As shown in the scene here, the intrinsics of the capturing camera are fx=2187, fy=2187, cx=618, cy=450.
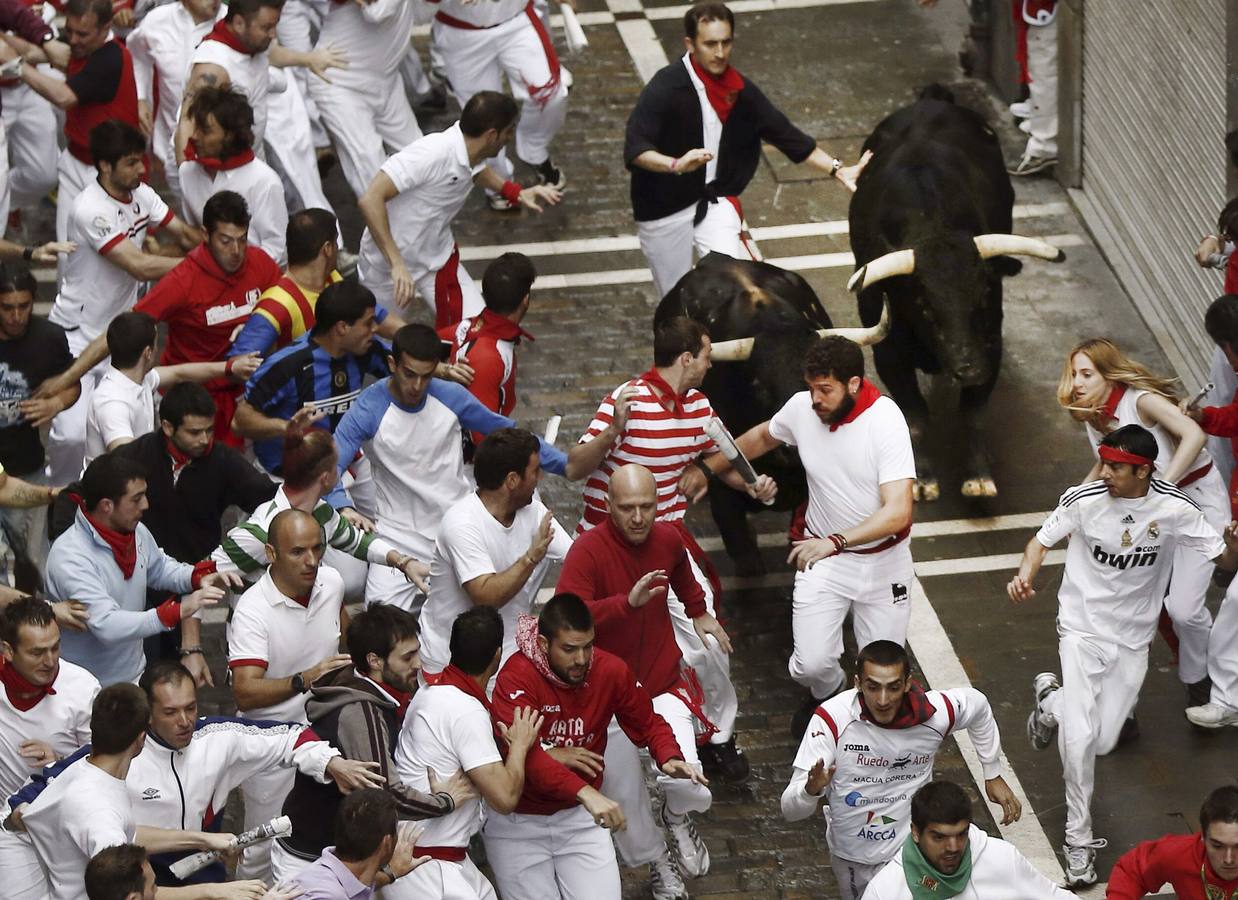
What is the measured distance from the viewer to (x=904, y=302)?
1309 centimetres

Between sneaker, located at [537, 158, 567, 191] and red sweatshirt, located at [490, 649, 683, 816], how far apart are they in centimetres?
813

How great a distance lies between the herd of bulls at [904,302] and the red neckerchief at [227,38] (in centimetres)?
319

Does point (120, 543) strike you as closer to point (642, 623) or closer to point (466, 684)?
point (466, 684)

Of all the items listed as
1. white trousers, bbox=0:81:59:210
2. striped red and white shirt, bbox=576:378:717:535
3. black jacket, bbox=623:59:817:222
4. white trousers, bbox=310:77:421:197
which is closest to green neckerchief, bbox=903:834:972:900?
striped red and white shirt, bbox=576:378:717:535

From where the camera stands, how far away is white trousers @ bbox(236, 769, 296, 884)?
29.9 ft

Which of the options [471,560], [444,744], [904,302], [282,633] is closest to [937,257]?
[904,302]

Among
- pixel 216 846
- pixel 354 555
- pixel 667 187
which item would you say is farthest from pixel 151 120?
pixel 216 846

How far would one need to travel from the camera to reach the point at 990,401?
14.1m

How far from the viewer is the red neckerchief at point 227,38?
13.7 m

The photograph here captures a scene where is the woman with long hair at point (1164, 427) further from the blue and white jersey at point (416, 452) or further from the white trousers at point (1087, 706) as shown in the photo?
the blue and white jersey at point (416, 452)

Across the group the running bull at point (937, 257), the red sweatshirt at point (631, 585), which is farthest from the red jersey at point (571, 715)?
the running bull at point (937, 257)

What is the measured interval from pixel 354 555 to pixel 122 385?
1575mm

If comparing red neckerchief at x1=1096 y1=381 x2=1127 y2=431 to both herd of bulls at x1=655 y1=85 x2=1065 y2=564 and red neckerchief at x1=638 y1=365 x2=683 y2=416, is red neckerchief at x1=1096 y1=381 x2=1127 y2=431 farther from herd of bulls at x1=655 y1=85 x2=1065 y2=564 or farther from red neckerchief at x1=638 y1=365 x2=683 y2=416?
red neckerchief at x1=638 y1=365 x2=683 y2=416

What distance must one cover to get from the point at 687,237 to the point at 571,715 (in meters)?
5.59
